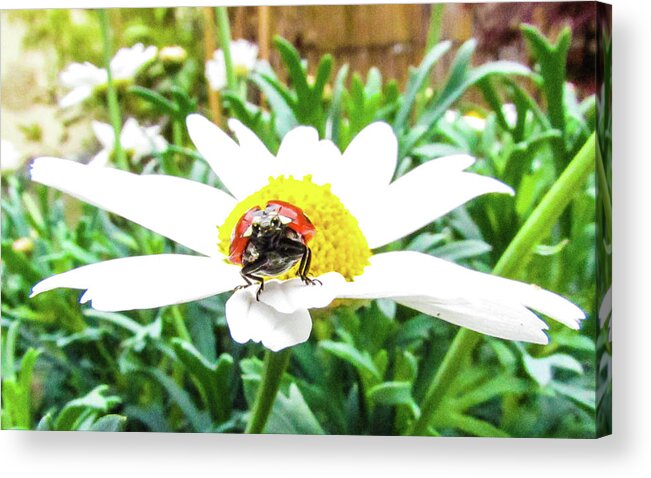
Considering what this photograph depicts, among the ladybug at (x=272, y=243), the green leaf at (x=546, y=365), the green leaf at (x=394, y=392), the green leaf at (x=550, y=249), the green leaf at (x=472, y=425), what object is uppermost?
the ladybug at (x=272, y=243)

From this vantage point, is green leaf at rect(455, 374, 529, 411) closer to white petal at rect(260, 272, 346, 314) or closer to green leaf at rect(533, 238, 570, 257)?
green leaf at rect(533, 238, 570, 257)

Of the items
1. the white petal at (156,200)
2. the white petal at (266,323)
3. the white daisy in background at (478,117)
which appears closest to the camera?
the white petal at (266,323)

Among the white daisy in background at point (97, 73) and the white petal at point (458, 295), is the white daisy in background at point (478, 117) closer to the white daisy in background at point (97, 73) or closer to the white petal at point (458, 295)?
the white petal at point (458, 295)

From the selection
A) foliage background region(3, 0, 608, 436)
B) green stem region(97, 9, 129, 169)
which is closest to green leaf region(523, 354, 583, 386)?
foliage background region(3, 0, 608, 436)

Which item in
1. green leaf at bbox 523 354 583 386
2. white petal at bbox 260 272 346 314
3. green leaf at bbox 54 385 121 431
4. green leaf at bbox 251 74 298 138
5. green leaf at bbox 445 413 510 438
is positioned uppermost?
green leaf at bbox 251 74 298 138

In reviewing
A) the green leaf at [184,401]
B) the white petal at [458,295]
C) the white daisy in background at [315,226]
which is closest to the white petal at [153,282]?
the white daisy in background at [315,226]

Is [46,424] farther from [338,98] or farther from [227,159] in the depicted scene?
[338,98]
